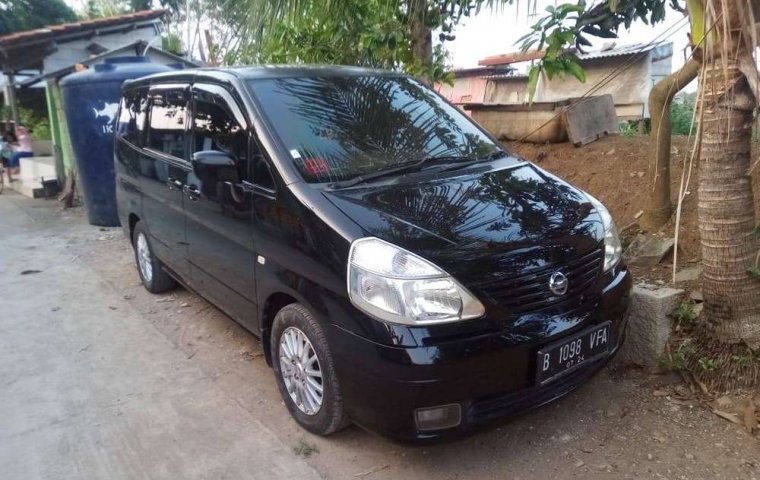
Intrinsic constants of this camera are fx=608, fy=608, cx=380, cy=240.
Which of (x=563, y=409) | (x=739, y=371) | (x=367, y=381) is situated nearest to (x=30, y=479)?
(x=367, y=381)

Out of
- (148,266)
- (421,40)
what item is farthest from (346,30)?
(148,266)

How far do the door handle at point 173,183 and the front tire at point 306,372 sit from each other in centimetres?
145

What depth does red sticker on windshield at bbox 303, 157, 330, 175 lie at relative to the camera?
10.0ft

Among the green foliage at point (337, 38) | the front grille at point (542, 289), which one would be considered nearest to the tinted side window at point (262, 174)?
the front grille at point (542, 289)

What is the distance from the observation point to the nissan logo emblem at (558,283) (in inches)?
103

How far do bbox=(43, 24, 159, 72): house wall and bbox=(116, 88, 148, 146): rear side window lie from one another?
8786 mm

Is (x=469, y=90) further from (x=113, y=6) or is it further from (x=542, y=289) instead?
(x=113, y=6)

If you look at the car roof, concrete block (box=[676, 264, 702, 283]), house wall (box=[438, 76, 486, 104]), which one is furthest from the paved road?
house wall (box=[438, 76, 486, 104])

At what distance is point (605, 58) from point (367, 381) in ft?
29.7

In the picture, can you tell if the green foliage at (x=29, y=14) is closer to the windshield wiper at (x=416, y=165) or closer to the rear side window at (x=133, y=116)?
the rear side window at (x=133, y=116)

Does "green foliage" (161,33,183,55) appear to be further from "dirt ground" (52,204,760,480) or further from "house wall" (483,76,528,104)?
"dirt ground" (52,204,760,480)

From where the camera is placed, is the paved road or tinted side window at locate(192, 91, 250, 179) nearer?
the paved road

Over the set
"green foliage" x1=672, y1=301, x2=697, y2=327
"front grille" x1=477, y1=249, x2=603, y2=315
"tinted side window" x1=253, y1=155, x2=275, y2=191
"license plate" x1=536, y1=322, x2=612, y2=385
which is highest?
"tinted side window" x1=253, y1=155, x2=275, y2=191

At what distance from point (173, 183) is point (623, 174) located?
359 centimetres
